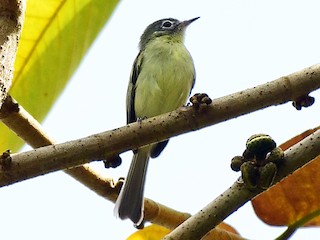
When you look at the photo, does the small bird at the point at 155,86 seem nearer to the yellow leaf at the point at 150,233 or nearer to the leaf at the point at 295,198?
the yellow leaf at the point at 150,233

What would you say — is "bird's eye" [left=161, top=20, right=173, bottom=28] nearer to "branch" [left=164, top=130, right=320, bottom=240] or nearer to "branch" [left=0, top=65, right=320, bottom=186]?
"branch" [left=0, top=65, right=320, bottom=186]

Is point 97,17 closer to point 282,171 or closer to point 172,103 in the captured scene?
point 282,171

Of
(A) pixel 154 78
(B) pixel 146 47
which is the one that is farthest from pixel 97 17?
(B) pixel 146 47

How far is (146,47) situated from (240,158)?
10.4 feet

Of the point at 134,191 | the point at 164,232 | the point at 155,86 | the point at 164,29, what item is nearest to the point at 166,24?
the point at 164,29

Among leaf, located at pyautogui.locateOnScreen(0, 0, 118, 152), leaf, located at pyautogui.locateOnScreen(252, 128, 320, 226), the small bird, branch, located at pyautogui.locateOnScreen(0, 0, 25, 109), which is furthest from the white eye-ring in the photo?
branch, located at pyautogui.locateOnScreen(0, 0, 25, 109)

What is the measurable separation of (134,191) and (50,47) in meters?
1.16

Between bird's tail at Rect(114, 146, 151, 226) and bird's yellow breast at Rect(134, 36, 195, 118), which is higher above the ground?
bird's yellow breast at Rect(134, 36, 195, 118)

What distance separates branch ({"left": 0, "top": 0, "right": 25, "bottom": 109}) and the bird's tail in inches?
33.2

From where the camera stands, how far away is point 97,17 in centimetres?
303

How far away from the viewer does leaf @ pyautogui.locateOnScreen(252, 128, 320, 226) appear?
2.47 m

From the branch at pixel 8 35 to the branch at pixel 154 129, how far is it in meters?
0.24

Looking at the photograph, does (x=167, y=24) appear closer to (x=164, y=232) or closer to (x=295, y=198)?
(x=164, y=232)

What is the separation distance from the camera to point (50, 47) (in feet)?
10.4
